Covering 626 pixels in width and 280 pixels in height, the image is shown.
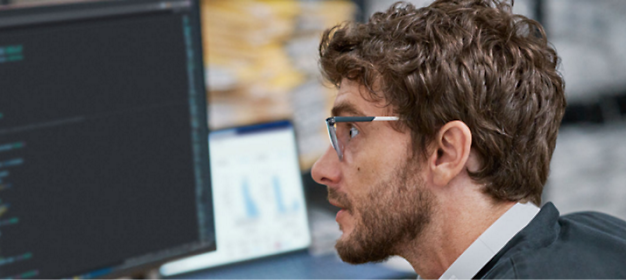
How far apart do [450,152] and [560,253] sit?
250mm

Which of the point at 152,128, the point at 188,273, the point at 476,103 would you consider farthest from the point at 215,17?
the point at 476,103

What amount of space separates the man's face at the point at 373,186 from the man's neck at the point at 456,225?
0.02 meters

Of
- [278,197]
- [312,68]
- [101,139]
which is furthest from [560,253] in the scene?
[312,68]

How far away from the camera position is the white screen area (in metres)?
1.47

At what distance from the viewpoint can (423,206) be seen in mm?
953

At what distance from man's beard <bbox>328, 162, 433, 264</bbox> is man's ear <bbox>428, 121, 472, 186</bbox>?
4 centimetres

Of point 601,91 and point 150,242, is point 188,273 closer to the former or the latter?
point 150,242

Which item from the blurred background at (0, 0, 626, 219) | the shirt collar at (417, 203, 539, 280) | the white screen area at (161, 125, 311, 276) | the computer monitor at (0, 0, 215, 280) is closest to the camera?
the computer monitor at (0, 0, 215, 280)

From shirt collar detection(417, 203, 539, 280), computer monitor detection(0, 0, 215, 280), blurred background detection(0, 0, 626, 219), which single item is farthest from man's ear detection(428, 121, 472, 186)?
blurred background detection(0, 0, 626, 219)

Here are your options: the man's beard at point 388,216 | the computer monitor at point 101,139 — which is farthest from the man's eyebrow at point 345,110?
the computer monitor at point 101,139

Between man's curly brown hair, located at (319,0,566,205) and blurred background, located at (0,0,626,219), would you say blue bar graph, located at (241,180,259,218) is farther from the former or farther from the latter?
man's curly brown hair, located at (319,0,566,205)

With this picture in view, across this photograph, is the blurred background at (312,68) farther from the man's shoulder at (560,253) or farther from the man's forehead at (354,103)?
the man's shoulder at (560,253)

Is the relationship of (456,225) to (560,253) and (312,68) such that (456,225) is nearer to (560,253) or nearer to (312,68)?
(560,253)

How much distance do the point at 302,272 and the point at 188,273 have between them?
1.05 ft
